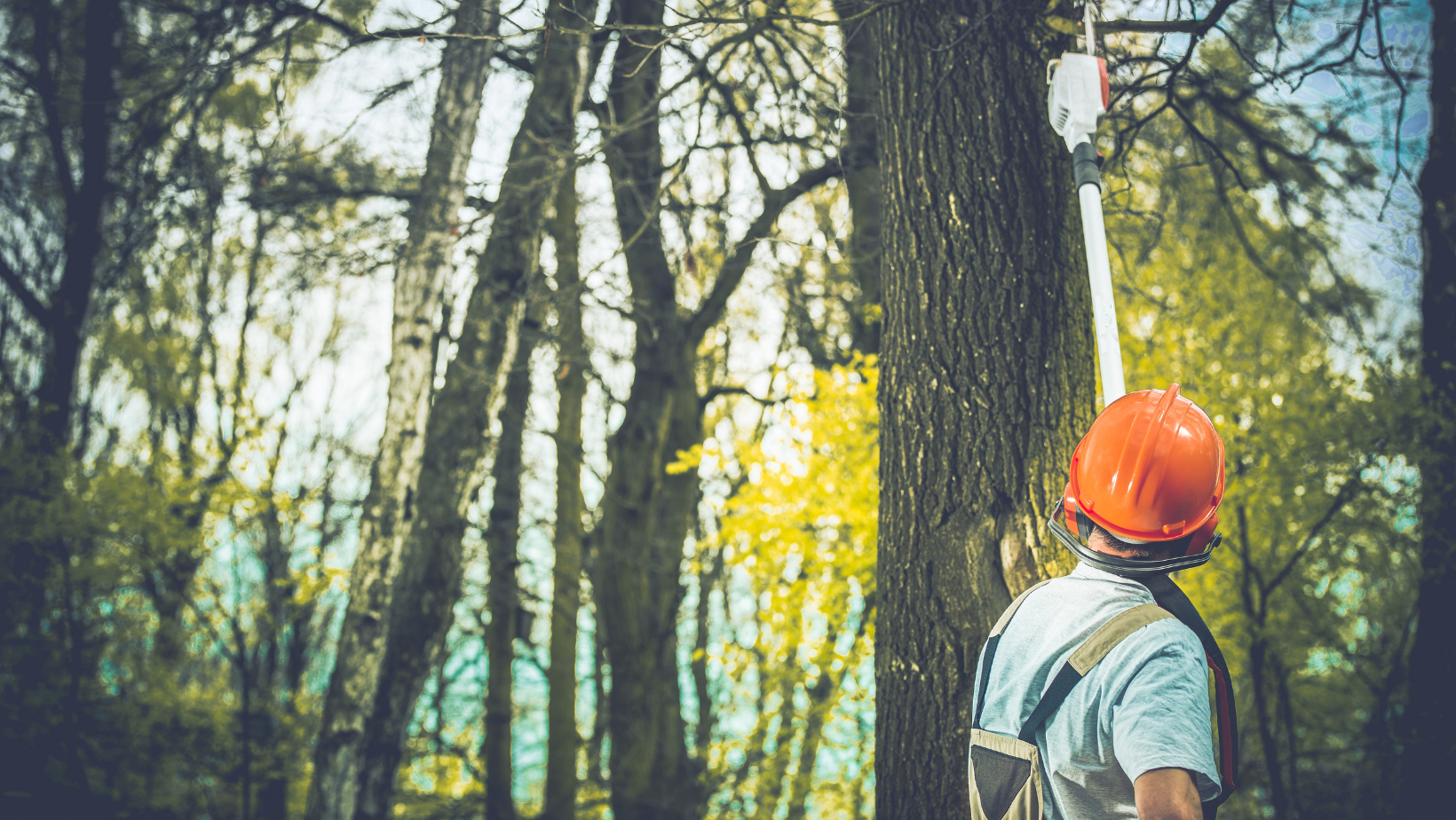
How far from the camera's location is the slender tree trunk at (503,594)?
349 inches

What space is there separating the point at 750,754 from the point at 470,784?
219 inches

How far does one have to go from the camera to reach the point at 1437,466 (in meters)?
4.86

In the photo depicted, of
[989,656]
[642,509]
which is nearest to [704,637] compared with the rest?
[642,509]

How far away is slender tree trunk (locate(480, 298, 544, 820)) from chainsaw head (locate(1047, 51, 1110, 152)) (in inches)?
258

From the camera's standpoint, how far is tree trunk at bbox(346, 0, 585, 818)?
14.9ft

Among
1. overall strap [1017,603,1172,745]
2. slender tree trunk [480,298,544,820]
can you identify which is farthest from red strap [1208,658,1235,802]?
slender tree trunk [480,298,544,820]

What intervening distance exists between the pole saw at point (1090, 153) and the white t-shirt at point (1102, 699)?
0.67m

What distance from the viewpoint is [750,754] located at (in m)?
8.97

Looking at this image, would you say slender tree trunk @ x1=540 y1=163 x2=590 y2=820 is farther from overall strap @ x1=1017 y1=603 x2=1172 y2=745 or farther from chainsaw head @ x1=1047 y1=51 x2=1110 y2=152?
overall strap @ x1=1017 y1=603 x2=1172 y2=745

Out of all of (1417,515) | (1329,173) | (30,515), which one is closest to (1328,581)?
(1417,515)

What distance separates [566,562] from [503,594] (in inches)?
35.5

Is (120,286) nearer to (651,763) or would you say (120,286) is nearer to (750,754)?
(651,763)

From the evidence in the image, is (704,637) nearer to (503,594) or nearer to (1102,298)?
(503,594)

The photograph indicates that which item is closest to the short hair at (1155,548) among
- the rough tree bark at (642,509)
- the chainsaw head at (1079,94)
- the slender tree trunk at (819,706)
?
the chainsaw head at (1079,94)
